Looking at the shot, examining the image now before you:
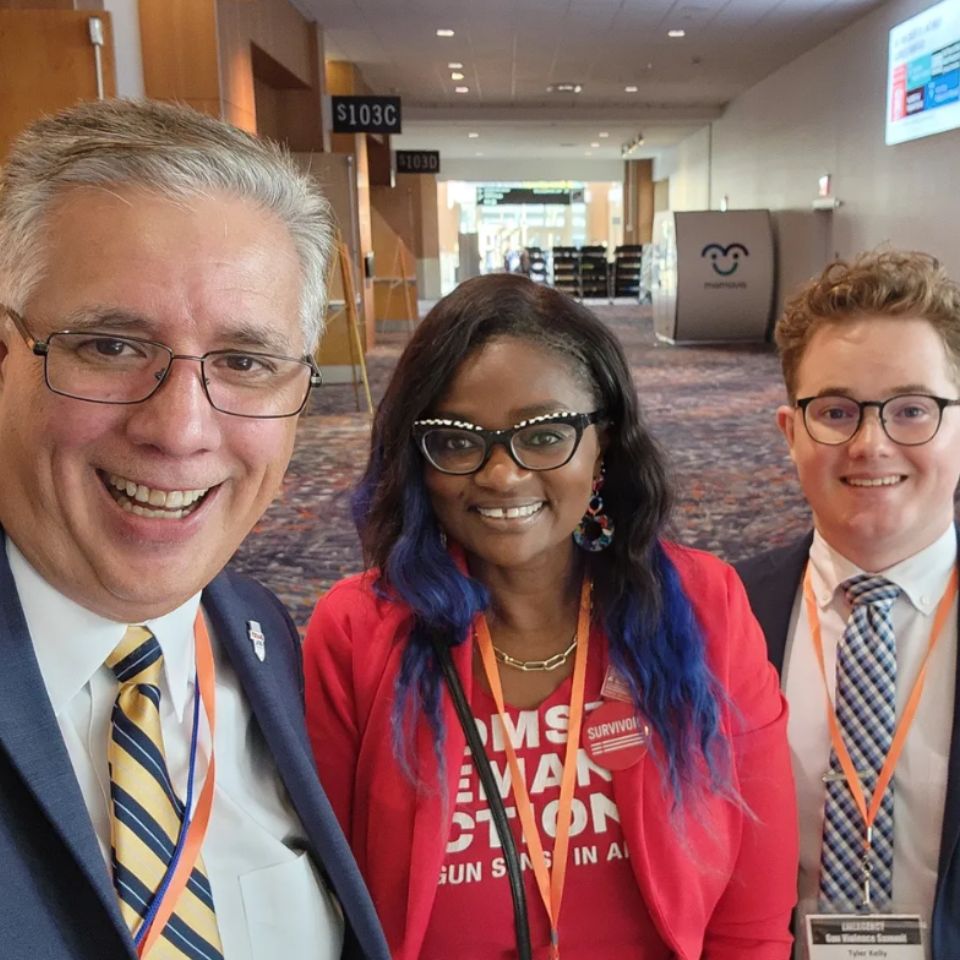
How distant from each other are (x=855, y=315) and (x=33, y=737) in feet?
4.43

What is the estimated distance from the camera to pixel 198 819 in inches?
40.4

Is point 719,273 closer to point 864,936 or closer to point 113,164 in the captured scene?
point 864,936

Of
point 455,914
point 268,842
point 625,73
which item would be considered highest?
point 625,73

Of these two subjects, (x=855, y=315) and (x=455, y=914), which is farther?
(x=855, y=315)

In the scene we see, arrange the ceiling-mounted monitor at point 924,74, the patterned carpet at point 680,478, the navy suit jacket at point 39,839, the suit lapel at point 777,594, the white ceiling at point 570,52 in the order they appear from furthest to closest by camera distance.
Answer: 1. the white ceiling at point 570,52
2. the ceiling-mounted monitor at point 924,74
3. the patterned carpet at point 680,478
4. the suit lapel at point 777,594
5. the navy suit jacket at point 39,839

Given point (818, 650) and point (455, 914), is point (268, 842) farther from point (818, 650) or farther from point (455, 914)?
point (818, 650)

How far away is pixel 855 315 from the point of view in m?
1.61

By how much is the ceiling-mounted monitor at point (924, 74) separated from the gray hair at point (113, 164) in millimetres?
9062

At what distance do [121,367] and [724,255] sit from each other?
46.0ft

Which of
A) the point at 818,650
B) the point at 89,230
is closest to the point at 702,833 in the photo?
the point at 818,650

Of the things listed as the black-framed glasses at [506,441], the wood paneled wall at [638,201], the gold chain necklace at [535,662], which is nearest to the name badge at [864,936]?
the gold chain necklace at [535,662]

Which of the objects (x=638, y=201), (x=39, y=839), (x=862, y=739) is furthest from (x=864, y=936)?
(x=638, y=201)

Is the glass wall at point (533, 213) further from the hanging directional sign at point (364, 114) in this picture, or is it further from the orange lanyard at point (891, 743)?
the orange lanyard at point (891, 743)

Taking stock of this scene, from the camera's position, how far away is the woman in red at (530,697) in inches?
52.3
